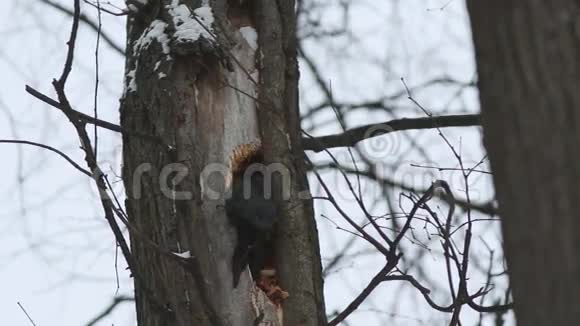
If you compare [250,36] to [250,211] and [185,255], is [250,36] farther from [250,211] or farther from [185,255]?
[185,255]

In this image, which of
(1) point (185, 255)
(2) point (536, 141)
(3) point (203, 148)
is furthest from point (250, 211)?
(2) point (536, 141)

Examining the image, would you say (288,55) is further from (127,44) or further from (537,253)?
(537,253)

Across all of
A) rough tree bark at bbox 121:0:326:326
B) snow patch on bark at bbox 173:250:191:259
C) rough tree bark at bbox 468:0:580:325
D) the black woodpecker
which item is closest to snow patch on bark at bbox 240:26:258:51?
rough tree bark at bbox 121:0:326:326

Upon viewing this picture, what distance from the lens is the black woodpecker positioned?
2.92m

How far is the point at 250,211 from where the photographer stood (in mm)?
2932

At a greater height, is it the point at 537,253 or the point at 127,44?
the point at 127,44

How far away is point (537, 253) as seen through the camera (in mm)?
1324

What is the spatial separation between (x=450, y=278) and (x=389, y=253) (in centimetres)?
→ 20

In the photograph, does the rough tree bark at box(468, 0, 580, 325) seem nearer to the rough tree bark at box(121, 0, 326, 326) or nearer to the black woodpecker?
the rough tree bark at box(121, 0, 326, 326)

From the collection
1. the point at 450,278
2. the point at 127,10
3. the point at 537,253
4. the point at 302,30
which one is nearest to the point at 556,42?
the point at 537,253

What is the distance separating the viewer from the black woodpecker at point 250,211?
9.58ft

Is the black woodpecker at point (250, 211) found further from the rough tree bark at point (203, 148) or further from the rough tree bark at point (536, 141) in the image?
the rough tree bark at point (536, 141)

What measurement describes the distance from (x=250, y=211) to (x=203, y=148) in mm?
282

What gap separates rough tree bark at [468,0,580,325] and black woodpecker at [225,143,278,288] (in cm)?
159
